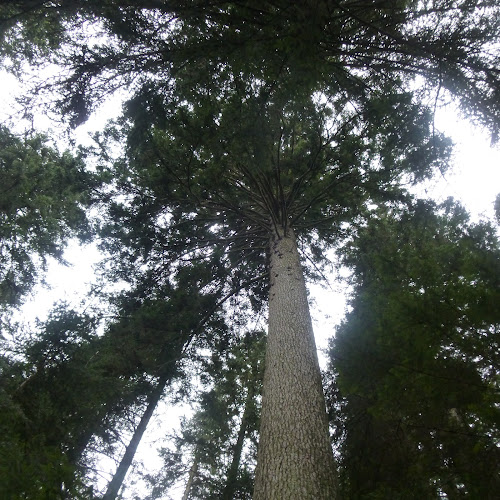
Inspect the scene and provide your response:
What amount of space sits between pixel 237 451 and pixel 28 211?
8.95 metres

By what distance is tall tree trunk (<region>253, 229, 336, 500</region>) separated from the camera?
3.37 m

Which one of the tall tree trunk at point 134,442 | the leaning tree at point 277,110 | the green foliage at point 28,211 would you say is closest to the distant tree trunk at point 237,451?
the tall tree trunk at point 134,442

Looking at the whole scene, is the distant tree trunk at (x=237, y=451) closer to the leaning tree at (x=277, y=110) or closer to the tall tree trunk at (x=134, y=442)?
the tall tree trunk at (x=134, y=442)

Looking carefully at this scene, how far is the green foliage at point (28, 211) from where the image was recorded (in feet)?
30.1

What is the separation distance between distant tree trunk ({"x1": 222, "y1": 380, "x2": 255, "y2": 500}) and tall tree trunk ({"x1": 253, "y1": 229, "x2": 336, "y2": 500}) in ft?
16.1

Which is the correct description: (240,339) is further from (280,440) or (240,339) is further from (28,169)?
(28,169)

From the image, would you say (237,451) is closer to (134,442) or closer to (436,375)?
Answer: (134,442)

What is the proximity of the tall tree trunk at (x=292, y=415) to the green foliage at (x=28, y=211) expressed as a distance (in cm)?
551

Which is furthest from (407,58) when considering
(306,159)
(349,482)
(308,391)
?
(349,482)

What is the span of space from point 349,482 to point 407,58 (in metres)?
7.32

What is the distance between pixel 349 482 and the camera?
524 cm

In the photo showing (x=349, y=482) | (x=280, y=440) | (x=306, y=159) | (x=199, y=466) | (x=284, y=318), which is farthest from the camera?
(x=199, y=466)

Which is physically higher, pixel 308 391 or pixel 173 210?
pixel 173 210

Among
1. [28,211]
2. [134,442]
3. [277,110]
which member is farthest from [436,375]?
[28,211]
